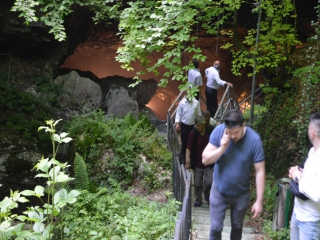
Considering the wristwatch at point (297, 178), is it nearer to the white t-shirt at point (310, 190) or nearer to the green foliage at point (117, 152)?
the white t-shirt at point (310, 190)

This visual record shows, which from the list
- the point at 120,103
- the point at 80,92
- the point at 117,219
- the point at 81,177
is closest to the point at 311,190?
the point at 117,219

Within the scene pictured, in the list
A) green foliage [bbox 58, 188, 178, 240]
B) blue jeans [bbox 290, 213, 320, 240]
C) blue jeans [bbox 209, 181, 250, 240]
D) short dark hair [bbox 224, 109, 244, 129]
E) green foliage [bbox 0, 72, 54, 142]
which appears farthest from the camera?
green foliage [bbox 0, 72, 54, 142]

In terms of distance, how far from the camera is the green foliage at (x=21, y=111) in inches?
404

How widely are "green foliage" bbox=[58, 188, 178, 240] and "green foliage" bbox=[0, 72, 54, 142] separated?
417cm

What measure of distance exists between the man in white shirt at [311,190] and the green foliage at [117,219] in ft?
5.93

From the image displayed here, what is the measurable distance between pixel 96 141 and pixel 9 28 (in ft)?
24.0

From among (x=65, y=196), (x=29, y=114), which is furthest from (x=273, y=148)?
(x=29, y=114)

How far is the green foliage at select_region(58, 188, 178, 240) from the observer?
4.82m

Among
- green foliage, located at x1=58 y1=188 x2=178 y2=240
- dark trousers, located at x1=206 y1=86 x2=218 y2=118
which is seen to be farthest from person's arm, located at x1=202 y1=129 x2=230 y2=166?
dark trousers, located at x1=206 y1=86 x2=218 y2=118

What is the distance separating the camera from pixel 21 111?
470 inches

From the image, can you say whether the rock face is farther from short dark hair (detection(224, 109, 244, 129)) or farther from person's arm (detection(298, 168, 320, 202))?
person's arm (detection(298, 168, 320, 202))

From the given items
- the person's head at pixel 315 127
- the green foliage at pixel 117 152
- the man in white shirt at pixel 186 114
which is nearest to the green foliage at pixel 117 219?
the green foliage at pixel 117 152

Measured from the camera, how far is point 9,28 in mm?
13594

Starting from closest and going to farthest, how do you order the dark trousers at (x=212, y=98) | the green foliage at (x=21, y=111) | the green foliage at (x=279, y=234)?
the green foliage at (x=279, y=234) < the dark trousers at (x=212, y=98) < the green foliage at (x=21, y=111)
